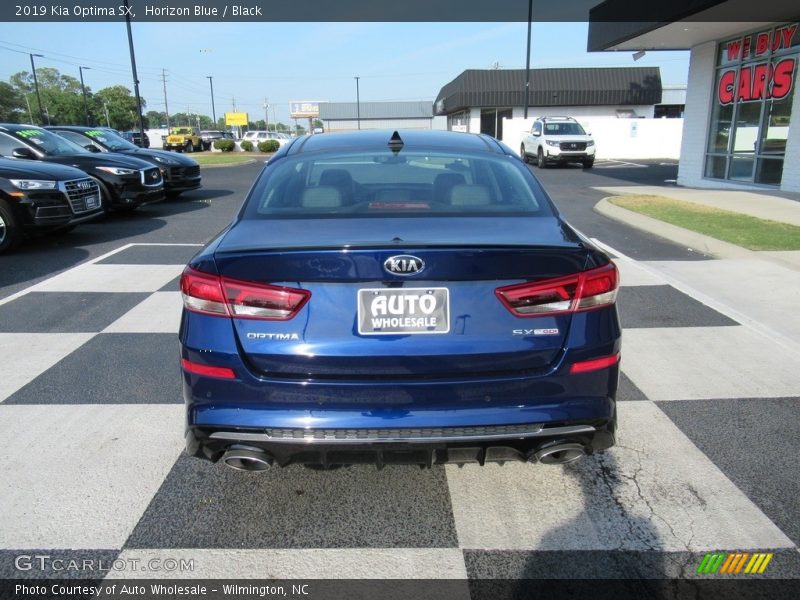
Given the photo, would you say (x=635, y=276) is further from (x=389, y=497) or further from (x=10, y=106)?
(x=10, y=106)

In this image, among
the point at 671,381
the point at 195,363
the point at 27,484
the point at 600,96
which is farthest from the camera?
the point at 600,96

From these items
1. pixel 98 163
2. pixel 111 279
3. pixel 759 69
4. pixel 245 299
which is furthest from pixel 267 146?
pixel 245 299

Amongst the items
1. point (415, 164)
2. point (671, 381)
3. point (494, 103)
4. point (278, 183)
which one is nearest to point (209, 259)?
point (278, 183)

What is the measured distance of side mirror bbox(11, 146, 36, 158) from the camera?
9.96 metres

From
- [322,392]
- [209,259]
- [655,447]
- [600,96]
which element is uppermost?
[600,96]

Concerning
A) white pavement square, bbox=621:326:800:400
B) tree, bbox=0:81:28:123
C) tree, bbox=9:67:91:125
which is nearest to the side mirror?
white pavement square, bbox=621:326:800:400

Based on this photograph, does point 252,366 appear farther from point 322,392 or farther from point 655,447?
point 655,447

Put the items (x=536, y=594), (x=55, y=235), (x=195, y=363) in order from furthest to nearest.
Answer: (x=55, y=235) < (x=195, y=363) < (x=536, y=594)

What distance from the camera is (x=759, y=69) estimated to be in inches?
596

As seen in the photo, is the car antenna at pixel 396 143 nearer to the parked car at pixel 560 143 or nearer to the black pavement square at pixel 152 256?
the black pavement square at pixel 152 256

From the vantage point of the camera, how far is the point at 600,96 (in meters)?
41.4

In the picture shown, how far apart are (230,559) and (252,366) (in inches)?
30.6

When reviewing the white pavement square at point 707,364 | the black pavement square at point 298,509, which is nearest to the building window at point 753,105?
the white pavement square at point 707,364

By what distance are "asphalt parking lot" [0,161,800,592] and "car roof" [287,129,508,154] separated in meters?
1.76
